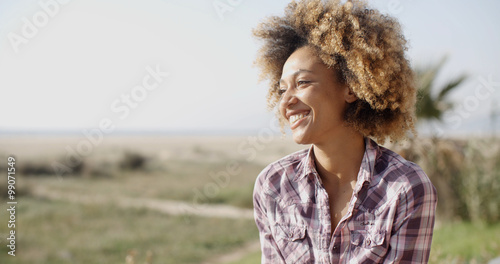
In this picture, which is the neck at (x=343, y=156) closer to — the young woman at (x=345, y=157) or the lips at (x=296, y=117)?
the young woman at (x=345, y=157)

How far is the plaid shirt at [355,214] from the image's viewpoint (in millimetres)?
1582

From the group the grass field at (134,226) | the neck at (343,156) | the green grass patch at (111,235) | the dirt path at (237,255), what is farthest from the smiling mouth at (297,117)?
the green grass patch at (111,235)

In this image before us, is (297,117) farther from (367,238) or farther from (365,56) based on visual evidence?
(367,238)

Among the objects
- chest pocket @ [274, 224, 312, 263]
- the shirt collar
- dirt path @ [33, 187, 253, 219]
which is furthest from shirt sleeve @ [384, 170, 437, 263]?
dirt path @ [33, 187, 253, 219]

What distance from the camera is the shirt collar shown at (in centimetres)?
171

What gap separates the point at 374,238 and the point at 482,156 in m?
4.90

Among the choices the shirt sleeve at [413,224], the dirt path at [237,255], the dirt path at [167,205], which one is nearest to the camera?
the shirt sleeve at [413,224]

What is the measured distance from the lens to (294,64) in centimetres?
178

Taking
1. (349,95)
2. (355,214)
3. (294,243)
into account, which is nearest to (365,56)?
(349,95)

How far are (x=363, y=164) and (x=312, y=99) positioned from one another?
0.31 metres

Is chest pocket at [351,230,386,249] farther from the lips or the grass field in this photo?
the grass field

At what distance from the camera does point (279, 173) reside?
192 centimetres

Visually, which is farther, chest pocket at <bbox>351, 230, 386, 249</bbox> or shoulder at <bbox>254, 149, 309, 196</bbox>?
shoulder at <bbox>254, 149, 309, 196</bbox>

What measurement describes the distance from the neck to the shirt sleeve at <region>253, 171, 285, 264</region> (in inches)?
11.2
